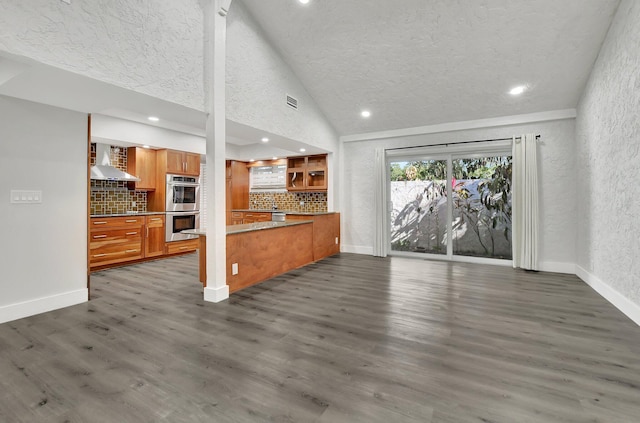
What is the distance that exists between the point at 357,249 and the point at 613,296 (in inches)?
160

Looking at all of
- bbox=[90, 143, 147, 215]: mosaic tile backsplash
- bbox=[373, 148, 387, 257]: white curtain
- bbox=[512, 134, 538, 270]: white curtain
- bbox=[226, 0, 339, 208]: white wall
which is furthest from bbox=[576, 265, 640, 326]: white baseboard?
bbox=[90, 143, 147, 215]: mosaic tile backsplash

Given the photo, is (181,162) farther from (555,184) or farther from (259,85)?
(555,184)

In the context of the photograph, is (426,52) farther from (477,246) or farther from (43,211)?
(43,211)

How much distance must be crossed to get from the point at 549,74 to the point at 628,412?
4.16 m

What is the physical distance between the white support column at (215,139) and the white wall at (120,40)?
0.37 feet

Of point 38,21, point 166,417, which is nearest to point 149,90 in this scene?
point 38,21

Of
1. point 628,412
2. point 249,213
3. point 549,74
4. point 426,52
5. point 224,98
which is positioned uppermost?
point 426,52

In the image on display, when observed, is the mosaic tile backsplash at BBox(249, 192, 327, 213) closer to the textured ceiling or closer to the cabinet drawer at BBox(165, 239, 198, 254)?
the cabinet drawer at BBox(165, 239, 198, 254)

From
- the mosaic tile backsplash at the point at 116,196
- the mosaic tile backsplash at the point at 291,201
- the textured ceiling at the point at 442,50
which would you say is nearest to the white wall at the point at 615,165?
the textured ceiling at the point at 442,50

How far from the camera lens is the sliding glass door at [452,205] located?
5414mm

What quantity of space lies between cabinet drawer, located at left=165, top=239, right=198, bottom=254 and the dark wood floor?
217cm

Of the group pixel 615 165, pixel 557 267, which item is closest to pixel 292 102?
pixel 615 165

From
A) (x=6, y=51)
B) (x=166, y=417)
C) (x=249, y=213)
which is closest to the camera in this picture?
(x=166, y=417)

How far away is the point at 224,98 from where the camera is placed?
3451 mm
